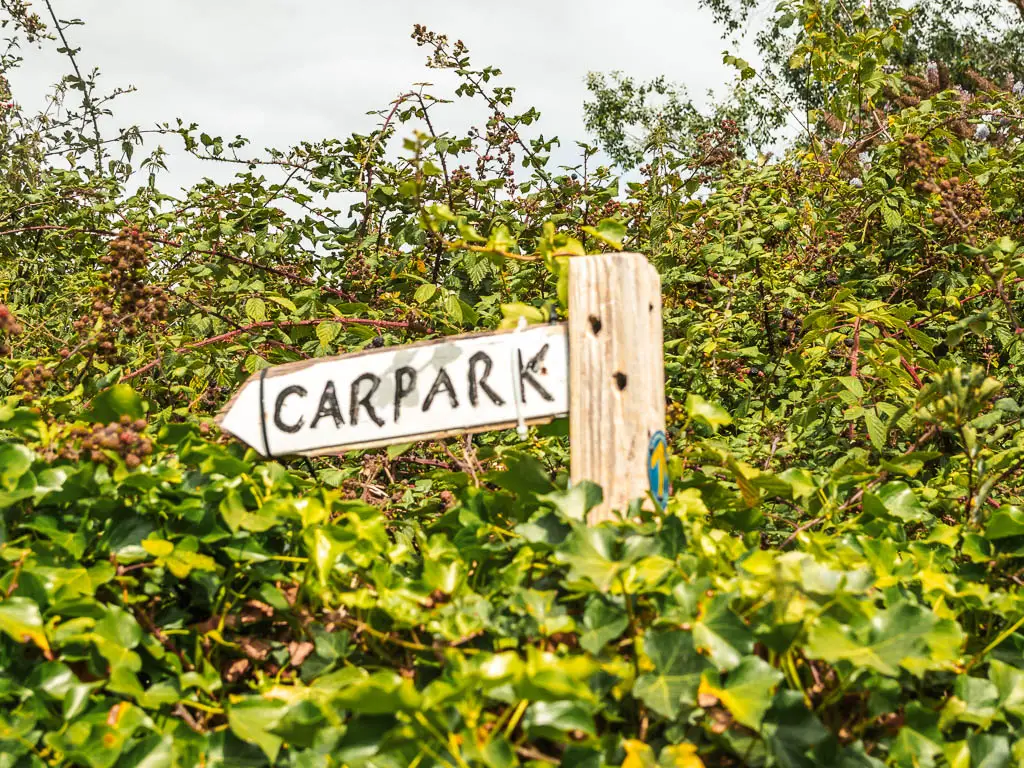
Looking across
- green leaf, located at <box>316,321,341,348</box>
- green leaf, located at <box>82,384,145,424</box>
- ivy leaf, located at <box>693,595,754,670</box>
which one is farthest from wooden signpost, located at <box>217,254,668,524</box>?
green leaf, located at <box>316,321,341,348</box>

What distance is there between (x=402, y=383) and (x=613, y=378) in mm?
313

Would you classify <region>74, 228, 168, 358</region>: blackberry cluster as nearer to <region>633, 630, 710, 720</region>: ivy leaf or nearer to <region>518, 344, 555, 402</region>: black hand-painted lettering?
<region>518, 344, 555, 402</region>: black hand-painted lettering

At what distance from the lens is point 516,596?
3.72 ft

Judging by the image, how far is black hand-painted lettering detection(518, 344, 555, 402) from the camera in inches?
52.6

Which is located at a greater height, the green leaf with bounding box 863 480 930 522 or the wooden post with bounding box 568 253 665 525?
the wooden post with bounding box 568 253 665 525

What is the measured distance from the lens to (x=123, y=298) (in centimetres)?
174

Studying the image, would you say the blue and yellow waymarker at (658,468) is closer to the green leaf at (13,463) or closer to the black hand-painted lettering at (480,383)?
the black hand-painted lettering at (480,383)

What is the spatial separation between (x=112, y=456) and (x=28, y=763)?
1.25 ft

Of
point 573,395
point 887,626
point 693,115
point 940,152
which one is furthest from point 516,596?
point 693,115

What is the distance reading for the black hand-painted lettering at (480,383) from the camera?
134cm

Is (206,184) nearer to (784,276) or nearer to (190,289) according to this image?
(190,289)

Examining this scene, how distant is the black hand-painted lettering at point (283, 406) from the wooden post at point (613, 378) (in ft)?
1.36

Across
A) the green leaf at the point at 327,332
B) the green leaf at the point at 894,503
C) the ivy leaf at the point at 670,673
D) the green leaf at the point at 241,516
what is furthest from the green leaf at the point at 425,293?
the ivy leaf at the point at 670,673

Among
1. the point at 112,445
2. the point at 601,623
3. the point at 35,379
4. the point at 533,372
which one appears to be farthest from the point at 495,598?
the point at 35,379
